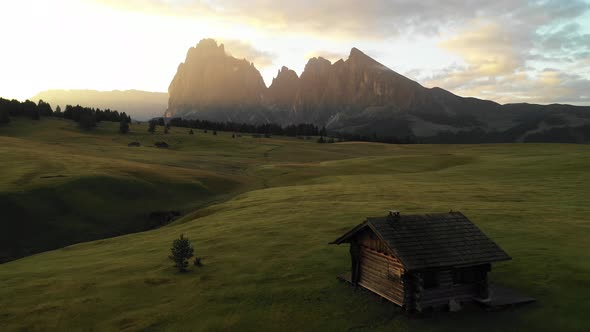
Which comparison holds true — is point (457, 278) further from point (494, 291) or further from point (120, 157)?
point (120, 157)

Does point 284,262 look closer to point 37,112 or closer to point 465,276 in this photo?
point 465,276

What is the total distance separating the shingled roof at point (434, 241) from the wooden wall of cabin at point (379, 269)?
88 centimetres

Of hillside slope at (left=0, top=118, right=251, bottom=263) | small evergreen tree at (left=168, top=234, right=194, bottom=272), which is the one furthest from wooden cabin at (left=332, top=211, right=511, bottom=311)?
hillside slope at (left=0, top=118, right=251, bottom=263)

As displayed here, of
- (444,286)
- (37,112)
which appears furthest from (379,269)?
(37,112)

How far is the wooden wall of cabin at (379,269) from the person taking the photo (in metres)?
24.0

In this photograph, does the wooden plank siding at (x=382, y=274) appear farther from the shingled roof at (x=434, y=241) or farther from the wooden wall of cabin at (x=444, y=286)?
the shingled roof at (x=434, y=241)

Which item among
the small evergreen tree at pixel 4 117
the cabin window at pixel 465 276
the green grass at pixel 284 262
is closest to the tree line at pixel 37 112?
the small evergreen tree at pixel 4 117

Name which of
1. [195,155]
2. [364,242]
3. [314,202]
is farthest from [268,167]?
[364,242]

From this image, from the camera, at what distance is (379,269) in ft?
84.4

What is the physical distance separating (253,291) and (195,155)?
320 ft

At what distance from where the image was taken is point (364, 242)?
1073 inches

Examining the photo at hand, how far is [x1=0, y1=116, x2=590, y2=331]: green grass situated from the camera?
2317 cm

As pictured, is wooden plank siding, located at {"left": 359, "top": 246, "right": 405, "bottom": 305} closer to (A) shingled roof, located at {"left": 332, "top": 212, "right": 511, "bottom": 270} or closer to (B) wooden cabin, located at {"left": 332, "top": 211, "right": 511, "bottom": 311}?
(B) wooden cabin, located at {"left": 332, "top": 211, "right": 511, "bottom": 311}

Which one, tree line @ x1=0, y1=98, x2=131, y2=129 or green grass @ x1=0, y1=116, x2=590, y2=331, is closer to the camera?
green grass @ x1=0, y1=116, x2=590, y2=331
